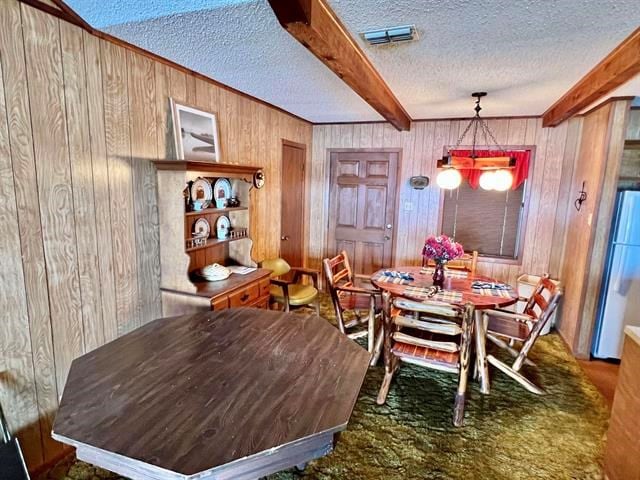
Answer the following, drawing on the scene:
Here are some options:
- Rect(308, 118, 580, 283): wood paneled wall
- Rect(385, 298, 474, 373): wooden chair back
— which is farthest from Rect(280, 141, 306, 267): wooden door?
Rect(385, 298, 474, 373): wooden chair back

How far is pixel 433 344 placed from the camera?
2307 millimetres

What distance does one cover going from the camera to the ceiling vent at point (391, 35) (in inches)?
71.7

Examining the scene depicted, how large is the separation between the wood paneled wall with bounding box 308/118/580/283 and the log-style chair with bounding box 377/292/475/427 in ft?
7.58

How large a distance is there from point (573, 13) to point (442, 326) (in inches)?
67.5

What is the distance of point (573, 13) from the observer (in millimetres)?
1625

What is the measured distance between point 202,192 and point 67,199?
3.24 feet

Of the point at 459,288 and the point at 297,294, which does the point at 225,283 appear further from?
the point at 459,288

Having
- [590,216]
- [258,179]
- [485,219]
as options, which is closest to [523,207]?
[485,219]

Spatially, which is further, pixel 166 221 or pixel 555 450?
pixel 166 221

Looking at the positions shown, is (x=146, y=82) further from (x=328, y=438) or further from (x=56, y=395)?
(x=328, y=438)

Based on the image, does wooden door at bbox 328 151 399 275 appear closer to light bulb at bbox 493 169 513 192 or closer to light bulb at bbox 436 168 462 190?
light bulb at bbox 436 168 462 190

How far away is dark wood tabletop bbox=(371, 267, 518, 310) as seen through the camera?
8.23 feet

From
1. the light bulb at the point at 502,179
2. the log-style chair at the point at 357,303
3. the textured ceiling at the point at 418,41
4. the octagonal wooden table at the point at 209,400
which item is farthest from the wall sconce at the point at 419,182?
the octagonal wooden table at the point at 209,400

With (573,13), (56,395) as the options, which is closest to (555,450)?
(573,13)
